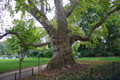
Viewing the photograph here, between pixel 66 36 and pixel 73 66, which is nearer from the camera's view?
pixel 73 66

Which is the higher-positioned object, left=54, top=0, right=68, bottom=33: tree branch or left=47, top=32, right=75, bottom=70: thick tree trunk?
left=54, top=0, right=68, bottom=33: tree branch

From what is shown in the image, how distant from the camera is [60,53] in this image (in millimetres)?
11070

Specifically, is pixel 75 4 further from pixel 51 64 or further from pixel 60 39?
pixel 51 64

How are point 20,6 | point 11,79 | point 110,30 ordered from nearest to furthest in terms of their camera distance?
point 20,6 → point 11,79 → point 110,30

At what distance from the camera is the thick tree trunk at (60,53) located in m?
10.7

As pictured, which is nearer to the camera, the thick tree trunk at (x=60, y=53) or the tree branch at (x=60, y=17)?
the thick tree trunk at (x=60, y=53)

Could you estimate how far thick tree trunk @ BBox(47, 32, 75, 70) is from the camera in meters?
10.7

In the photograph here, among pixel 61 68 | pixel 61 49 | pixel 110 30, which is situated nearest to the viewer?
pixel 61 68

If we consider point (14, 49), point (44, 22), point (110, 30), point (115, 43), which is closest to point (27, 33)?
point (44, 22)

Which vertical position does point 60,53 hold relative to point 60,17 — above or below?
below

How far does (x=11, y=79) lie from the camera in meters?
7.55

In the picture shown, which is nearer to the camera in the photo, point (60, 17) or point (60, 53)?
point (60, 53)

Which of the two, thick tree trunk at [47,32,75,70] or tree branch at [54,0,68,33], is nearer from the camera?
thick tree trunk at [47,32,75,70]

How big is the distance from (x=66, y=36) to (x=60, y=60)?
2532 millimetres
